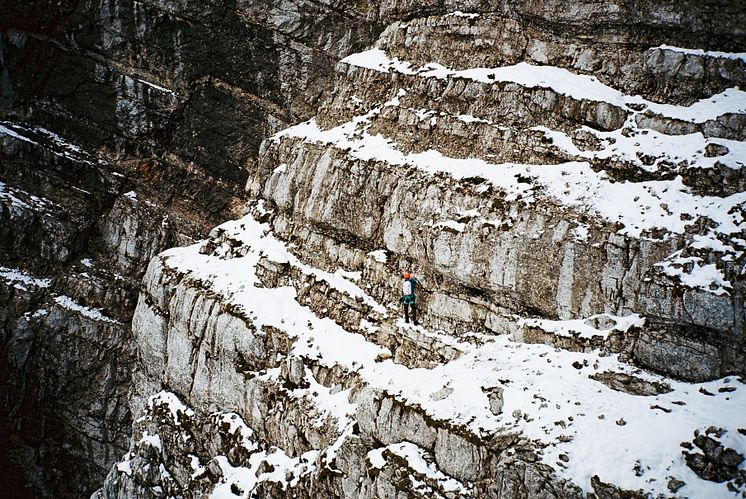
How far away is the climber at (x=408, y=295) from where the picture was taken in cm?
2004

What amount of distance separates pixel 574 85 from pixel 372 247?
9.56 m

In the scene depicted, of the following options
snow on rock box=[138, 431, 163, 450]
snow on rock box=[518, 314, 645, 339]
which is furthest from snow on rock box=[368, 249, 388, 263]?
snow on rock box=[138, 431, 163, 450]

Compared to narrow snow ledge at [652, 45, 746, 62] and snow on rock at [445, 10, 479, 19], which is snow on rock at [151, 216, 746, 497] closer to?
narrow snow ledge at [652, 45, 746, 62]

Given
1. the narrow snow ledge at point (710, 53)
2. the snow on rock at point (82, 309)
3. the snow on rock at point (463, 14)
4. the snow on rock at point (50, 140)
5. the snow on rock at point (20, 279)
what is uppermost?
the snow on rock at point (463, 14)

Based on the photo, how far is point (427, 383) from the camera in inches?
707

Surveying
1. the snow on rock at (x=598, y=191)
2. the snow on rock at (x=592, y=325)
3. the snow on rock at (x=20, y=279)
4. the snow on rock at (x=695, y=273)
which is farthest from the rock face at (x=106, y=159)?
the snow on rock at (x=695, y=273)

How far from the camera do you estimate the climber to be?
20044mm

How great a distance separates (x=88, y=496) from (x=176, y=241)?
46.8ft

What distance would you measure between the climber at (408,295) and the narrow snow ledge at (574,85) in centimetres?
848

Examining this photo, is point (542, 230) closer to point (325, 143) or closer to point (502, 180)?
point (502, 180)

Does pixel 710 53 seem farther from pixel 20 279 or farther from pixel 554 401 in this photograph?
pixel 20 279

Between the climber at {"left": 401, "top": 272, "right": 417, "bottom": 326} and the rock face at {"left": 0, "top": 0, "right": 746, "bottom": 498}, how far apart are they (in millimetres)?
530

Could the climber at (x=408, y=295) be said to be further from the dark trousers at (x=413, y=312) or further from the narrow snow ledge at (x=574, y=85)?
the narrow snow ledge at (x=574, y=85)

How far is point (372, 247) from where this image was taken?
2300 centimetres
